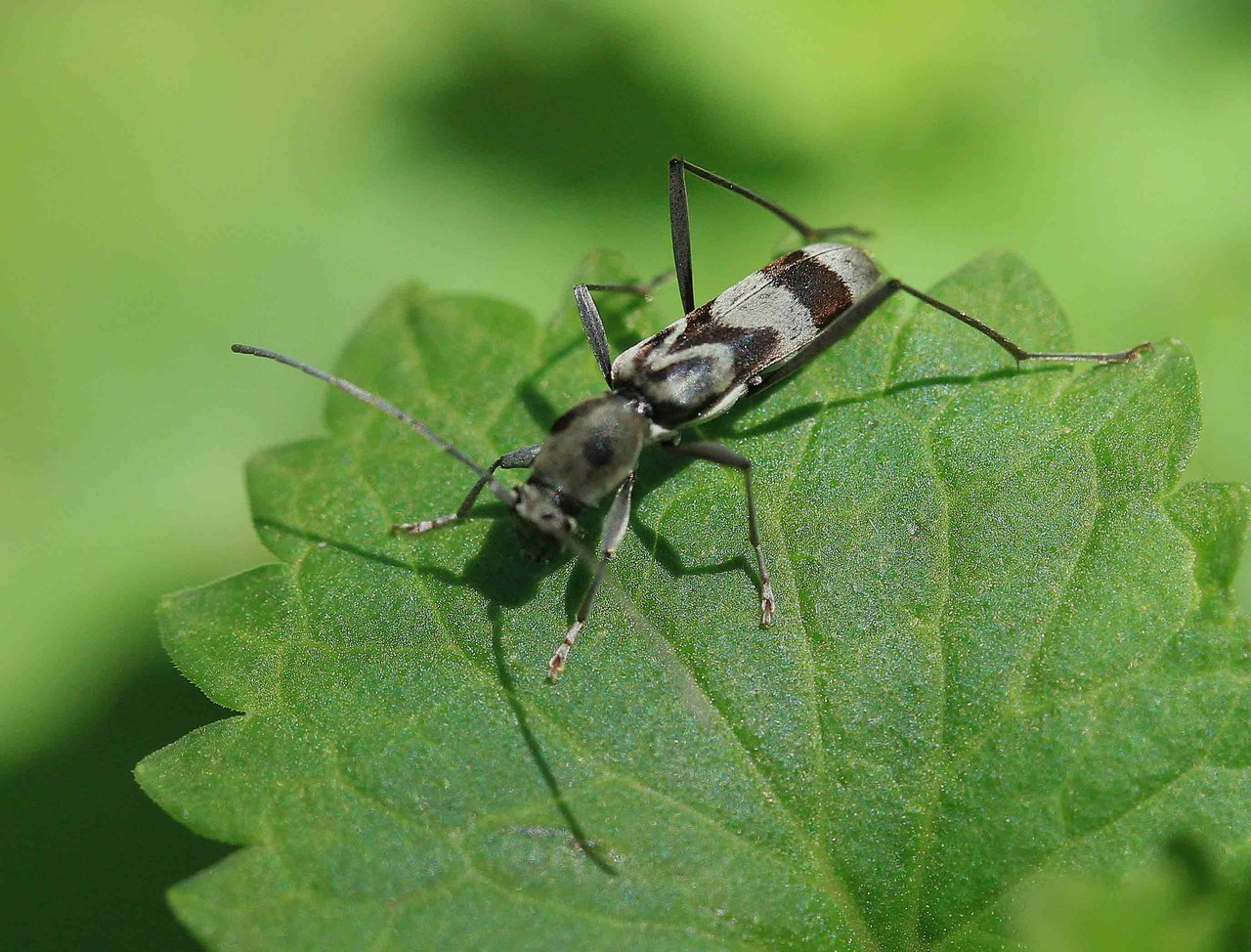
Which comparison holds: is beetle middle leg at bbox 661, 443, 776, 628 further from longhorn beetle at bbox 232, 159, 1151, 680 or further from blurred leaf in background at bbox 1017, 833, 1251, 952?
blurred leaf in background at bbox 1017, 833, 1251, 952

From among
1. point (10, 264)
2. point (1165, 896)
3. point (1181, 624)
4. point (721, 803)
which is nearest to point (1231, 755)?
point (1181, 624)

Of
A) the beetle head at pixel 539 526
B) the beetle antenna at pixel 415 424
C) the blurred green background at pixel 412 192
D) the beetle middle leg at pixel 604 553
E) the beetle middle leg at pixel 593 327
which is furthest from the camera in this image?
the blurred green background at pixel 412 192

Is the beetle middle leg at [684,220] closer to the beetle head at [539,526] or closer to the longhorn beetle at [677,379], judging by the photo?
the longhorn beetle at [677,379]

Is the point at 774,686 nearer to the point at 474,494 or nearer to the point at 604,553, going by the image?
the point at 604,553

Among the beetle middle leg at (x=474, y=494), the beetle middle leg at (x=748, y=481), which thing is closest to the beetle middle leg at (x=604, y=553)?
the beetle middle leg at (x=748, y=481)

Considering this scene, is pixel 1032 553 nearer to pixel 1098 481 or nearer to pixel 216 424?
pixel 1098 481

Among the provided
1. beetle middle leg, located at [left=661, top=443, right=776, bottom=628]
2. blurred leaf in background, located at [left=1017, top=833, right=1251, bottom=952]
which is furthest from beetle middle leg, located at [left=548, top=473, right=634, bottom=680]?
blurred leaf in background, located at [left=1017, top=833, right=1251, bottom=952]
